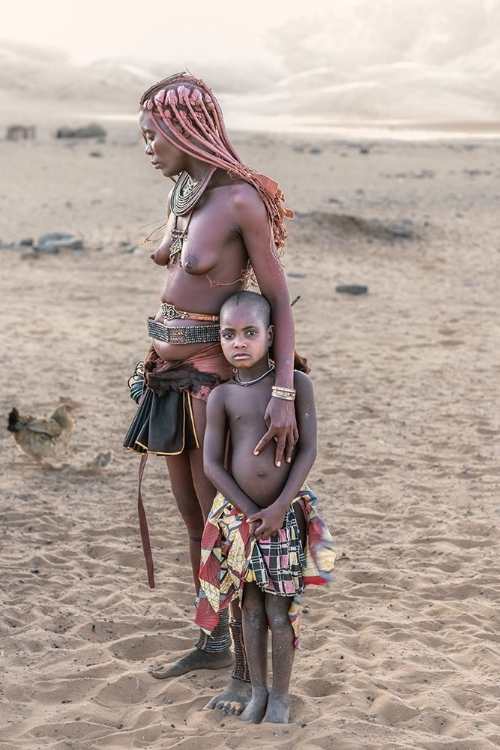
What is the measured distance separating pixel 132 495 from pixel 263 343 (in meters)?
2.81

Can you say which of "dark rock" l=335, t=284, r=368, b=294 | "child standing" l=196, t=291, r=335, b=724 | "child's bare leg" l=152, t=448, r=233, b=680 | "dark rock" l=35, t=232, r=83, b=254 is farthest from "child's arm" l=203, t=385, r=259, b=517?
"dark rock" l=35, t=232, r=83, b=254

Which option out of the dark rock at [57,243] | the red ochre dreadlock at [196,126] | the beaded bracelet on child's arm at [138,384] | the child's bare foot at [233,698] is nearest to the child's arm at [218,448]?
the beaded bracelet on child's arm at [138,384]

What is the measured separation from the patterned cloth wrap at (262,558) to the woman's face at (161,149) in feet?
3.88

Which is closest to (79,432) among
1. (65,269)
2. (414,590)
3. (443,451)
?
(443,451)

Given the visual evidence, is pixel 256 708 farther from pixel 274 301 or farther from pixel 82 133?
pixel 82 133

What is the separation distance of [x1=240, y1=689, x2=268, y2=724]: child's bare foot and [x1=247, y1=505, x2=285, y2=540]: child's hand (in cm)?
65

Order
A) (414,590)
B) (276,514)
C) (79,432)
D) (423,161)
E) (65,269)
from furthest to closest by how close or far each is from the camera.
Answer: (423,161) < (65,269) < (79,432) < (414,590) < (276,514)

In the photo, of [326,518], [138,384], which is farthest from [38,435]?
[138,384]

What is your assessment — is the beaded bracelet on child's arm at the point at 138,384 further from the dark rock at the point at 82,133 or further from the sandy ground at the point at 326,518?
the dark rock at the point at 82,133

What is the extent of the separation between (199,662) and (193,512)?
0.66 m

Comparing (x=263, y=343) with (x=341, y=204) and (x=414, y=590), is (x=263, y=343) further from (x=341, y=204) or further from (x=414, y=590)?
(x=341, y=204)

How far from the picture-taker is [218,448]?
10.6ft

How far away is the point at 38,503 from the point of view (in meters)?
5.61

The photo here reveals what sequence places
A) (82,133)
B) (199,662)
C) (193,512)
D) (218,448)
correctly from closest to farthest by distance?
(218,448) < (193,512) < (199,662) < (82,133)
